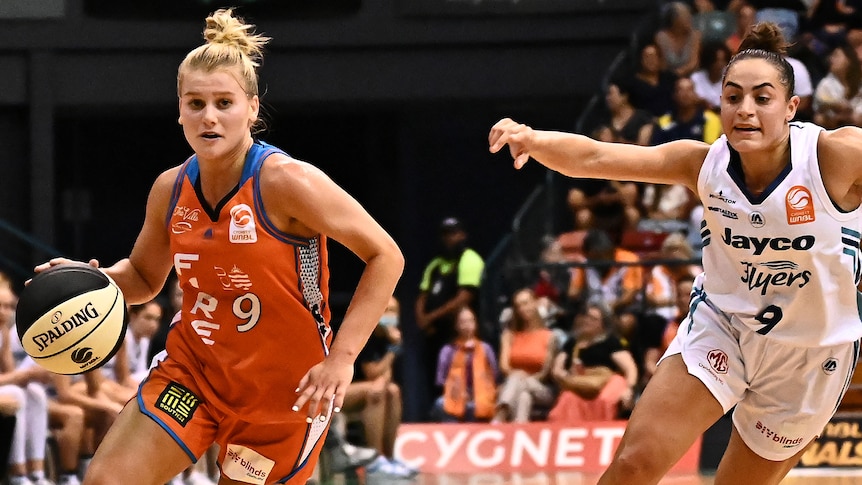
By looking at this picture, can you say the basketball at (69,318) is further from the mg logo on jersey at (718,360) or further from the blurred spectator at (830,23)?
the blurred spectator at (830,23)

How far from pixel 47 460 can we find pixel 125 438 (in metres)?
4.88

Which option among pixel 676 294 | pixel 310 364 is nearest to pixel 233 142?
pixel 310 364

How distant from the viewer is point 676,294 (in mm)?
9930

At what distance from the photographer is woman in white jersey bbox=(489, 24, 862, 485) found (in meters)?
3.99

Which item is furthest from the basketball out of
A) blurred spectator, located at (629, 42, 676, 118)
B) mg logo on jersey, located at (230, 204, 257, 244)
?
blurred spectator, located at (629, 42, 676, 118)

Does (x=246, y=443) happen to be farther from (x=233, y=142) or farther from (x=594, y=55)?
(x=594, y=55)

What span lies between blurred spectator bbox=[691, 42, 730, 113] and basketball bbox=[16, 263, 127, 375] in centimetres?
815

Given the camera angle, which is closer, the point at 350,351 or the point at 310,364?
the point at 350,351

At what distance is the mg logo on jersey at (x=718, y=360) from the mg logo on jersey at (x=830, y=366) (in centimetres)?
31

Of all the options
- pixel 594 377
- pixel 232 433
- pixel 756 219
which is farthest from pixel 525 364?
pixel 232 433

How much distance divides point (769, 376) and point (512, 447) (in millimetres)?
5529

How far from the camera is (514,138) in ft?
13.7

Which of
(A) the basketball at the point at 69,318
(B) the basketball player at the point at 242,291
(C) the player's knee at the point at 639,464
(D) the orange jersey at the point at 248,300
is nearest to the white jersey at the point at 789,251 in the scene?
(C) the player's knee at the point at 639,464

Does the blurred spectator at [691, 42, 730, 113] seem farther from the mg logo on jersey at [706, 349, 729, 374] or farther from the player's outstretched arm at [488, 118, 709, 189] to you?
the mg logo on jersey at [706, 349, 729, 374]
